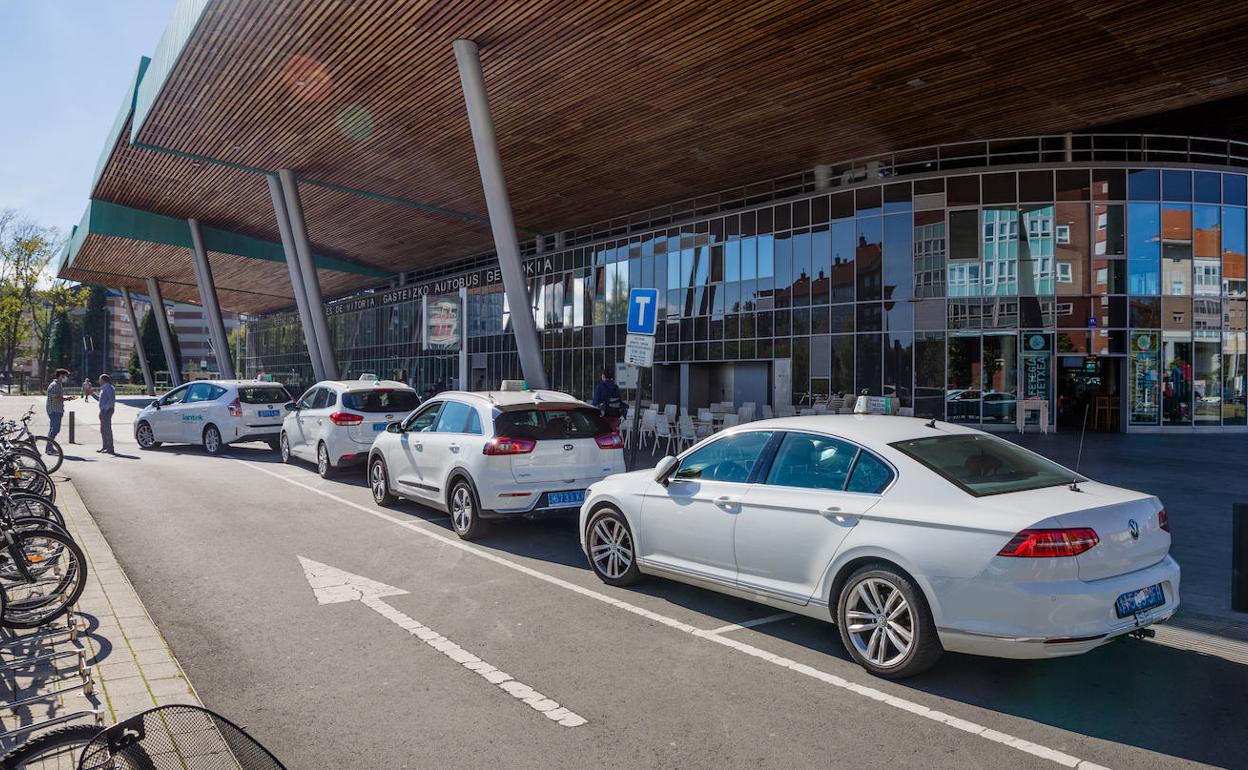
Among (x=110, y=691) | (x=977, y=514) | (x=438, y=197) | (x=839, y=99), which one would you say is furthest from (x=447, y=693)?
(x=438, y=197)

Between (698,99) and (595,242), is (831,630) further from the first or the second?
(595,242)

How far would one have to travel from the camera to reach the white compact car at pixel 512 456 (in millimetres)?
8406

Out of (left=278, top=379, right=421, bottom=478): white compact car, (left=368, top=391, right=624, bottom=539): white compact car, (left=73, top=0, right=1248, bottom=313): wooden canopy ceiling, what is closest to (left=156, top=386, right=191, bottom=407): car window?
(left=278, top=379, right=421, bottom=478): white compact car

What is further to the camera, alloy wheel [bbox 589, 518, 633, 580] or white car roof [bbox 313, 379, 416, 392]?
white car roof [bbox 313, 379, 416, 392]

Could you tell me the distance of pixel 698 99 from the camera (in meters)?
17.5

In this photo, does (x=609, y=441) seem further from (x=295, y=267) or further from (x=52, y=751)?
(x=295, y=267)

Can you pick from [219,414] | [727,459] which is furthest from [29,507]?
[219,414]

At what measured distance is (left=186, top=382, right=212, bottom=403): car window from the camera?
58.9 feet

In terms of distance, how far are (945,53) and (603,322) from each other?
19116 mm

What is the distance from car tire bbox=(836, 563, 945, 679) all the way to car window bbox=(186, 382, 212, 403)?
54.9 feet

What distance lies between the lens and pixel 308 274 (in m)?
26.5

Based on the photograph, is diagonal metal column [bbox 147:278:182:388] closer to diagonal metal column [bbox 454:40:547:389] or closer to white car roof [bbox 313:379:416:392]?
diagonal metal column [bbox 454:40:547:389]

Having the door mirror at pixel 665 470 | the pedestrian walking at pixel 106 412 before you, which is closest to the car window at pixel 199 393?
the pedestrian walking at pixel 106 412

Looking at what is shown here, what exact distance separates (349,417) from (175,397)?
25.7 feet
